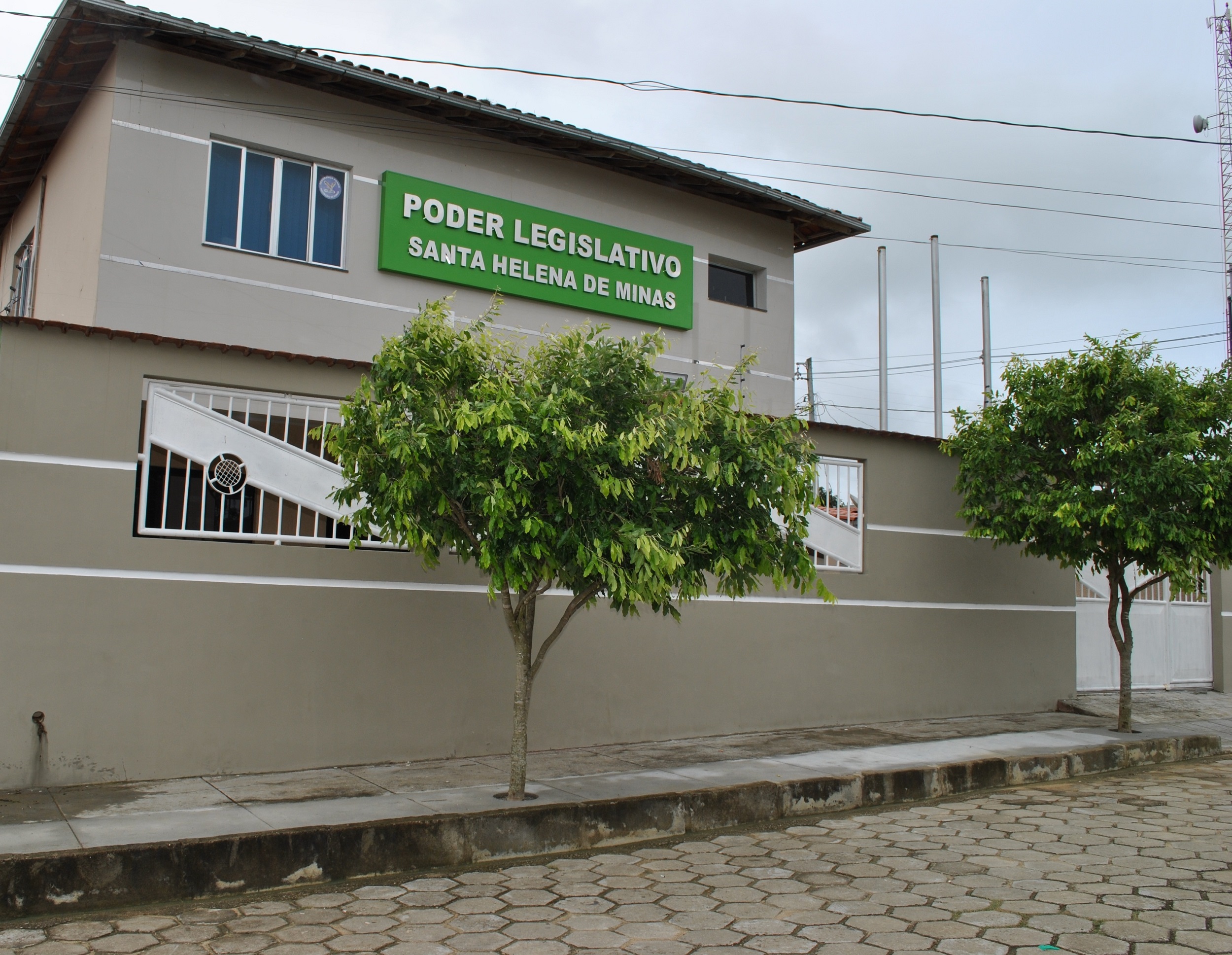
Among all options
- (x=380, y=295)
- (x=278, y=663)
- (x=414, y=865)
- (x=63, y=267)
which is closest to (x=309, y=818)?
(x=414, y=865)

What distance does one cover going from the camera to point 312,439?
8.21 meters

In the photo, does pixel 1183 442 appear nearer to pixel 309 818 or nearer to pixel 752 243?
pixel 752 243

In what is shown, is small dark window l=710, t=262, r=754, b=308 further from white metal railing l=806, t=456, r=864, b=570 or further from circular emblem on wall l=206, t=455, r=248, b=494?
circular emblem on wall l=206, t=455, r=248, b=494

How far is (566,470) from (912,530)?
20.8 ft

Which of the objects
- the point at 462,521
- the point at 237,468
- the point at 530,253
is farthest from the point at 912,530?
the point at 237,468

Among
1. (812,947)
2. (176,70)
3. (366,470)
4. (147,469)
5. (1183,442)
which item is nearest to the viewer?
(812,947)

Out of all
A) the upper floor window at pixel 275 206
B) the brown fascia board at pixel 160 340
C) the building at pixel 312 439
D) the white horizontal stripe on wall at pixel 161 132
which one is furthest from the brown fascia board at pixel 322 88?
the brown fascia board at pixel 160 340

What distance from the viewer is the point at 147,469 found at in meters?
7.57

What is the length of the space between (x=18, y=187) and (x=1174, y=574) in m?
14.6

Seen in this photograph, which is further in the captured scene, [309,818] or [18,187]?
[18,187]

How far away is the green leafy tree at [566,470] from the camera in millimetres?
6207

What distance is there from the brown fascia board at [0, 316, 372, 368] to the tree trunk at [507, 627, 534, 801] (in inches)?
107

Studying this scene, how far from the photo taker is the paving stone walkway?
4.73m

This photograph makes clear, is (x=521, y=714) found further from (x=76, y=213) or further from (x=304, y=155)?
(x=76, y=213)
